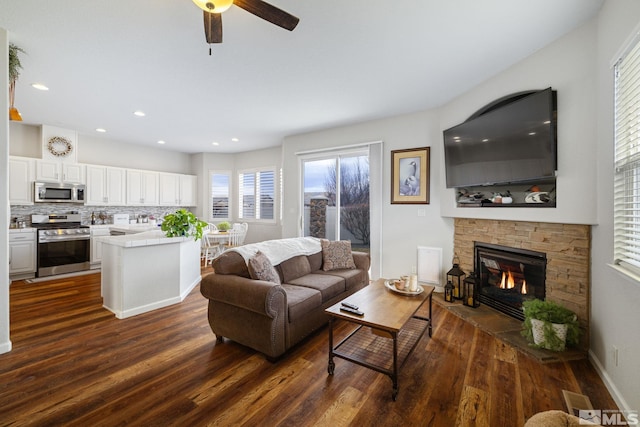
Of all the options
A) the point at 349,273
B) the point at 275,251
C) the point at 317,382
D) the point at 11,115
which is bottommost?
the point at 317,382

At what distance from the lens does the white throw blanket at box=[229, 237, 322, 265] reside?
2.89 m

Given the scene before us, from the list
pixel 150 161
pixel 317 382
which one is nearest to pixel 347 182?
pixel 317 382

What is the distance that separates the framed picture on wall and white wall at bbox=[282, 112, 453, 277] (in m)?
0.08

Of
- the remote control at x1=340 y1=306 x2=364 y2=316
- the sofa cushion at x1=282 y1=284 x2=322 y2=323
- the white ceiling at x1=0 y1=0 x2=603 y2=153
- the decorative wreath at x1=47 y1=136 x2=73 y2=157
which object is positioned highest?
the white ceiling at x1=0 y1=0 x2=603 y2=153

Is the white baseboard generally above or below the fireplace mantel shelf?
below

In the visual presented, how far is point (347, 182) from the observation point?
504 centimetres

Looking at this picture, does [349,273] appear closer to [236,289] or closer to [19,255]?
[236,289]

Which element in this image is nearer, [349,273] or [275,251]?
[275,251]

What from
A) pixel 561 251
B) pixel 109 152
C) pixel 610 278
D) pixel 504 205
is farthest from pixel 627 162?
pixel 109 152

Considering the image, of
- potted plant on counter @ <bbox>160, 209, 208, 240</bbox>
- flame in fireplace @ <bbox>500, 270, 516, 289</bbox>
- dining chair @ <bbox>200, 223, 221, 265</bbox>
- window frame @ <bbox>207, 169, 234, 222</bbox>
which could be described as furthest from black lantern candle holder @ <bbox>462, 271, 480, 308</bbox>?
window frame @ <bbox>207, 169, 234, 222</bbox>

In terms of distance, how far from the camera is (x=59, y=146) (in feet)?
17.0

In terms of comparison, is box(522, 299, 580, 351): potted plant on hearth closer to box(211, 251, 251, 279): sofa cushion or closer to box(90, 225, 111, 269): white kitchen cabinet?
box(211, 251, 251, 279): sofa cushion

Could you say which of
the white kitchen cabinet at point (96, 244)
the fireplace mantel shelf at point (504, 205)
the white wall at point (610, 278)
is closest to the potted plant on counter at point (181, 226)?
the white kitchen cabinet at point (96, 244)

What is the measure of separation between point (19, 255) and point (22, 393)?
12.9 ft
